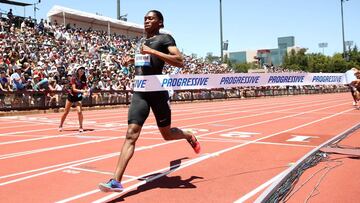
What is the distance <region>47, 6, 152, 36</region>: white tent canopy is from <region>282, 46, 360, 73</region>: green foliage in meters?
53.8

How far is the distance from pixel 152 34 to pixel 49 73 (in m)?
18.6

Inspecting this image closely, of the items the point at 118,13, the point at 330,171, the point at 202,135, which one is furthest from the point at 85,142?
the point at 118,13

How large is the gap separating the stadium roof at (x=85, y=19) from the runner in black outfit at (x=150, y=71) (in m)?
33.9

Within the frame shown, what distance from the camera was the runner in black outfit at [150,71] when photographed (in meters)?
4.78

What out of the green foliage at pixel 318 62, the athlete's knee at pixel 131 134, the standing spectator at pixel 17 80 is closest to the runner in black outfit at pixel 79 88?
the athlete's knee at pixel 131 134

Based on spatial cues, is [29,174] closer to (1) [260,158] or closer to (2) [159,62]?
(2) [159,62]

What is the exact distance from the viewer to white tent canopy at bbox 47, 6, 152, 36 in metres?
37.7

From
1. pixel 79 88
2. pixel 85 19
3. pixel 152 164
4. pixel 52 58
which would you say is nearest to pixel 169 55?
pixel 152 164

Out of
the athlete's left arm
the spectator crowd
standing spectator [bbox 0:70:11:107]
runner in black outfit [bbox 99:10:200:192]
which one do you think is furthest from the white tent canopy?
the athlete's left arm

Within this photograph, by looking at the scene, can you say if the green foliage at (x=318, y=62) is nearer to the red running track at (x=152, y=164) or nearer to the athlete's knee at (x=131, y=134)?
the red running track at (x=152, y=164)

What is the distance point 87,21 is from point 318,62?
70.0m

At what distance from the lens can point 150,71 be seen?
5.04 metres

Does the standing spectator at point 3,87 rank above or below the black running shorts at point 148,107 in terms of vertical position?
above

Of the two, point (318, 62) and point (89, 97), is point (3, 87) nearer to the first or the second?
point (89, 97)
